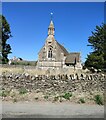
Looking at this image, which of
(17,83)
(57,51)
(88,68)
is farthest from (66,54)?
(17,83)

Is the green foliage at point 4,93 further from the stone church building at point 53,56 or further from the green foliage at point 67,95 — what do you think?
the stone church building at point 53,56

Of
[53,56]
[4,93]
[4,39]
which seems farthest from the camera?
[53,56]

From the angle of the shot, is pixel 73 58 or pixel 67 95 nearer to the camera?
pixel 67 95

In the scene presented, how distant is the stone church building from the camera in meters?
69.2

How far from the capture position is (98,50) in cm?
4644

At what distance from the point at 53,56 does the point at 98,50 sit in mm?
24473

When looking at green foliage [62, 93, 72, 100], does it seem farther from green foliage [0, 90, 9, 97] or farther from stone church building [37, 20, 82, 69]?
stone church building [37, 20, 82, 69]

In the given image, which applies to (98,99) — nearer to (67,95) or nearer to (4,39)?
(67,95)

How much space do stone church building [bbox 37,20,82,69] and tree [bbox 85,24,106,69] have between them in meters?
20.4

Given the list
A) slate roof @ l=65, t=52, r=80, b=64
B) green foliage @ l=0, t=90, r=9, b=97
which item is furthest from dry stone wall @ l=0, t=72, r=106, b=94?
slate roof @ l=65, t=52, r=80, b=64

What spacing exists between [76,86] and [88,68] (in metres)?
31.1

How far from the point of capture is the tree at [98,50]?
137 ft

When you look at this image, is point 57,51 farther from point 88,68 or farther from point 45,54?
point 88,68

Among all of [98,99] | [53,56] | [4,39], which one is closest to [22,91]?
[98,99]
